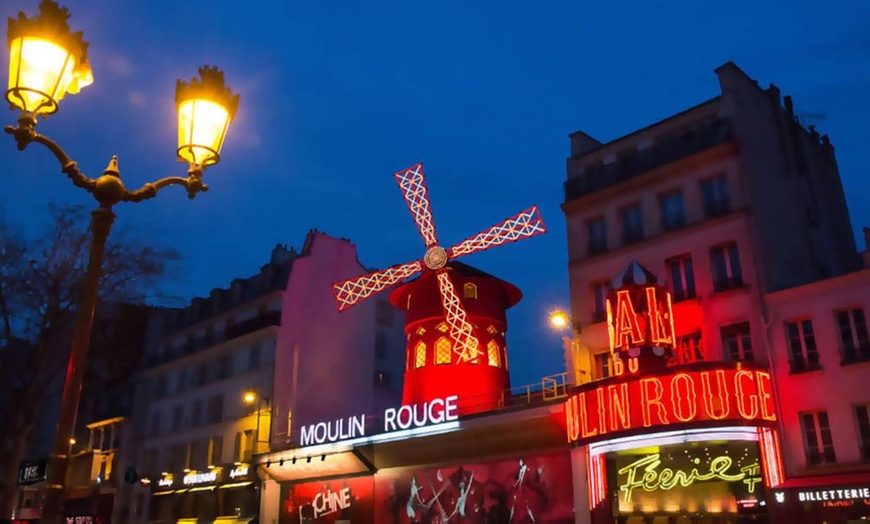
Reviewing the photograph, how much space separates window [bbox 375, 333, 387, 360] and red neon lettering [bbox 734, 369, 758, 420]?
1654 centimetres

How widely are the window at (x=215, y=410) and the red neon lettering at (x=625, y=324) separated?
16722 mm

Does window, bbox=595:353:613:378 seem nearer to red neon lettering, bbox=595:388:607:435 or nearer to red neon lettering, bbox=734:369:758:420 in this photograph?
red neon lettering, bbox=595:388:607:435

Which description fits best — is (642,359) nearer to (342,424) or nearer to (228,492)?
(342,424)

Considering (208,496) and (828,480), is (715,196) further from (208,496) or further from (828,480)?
(208,496)

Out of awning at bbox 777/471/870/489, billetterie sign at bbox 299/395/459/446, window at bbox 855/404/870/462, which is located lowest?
awning at bbox 777/471/870/489

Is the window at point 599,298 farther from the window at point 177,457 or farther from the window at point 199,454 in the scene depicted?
the window at point 177,457

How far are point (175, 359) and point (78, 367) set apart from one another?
27.3 metres

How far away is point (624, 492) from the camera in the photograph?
51.2 ft

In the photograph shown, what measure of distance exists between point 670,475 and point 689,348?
8.28 ft

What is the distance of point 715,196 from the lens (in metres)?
16.0

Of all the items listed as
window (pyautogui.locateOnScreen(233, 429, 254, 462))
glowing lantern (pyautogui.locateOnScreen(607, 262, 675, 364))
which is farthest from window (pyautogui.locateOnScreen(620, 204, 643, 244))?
window (pyautogui.locateOnScreen(233, 429, 254, 462))

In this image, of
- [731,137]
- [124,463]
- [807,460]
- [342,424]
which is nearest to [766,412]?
[807,460]

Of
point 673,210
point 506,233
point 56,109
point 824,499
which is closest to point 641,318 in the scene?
point 673,210

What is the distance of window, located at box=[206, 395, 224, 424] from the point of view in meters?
27.0
